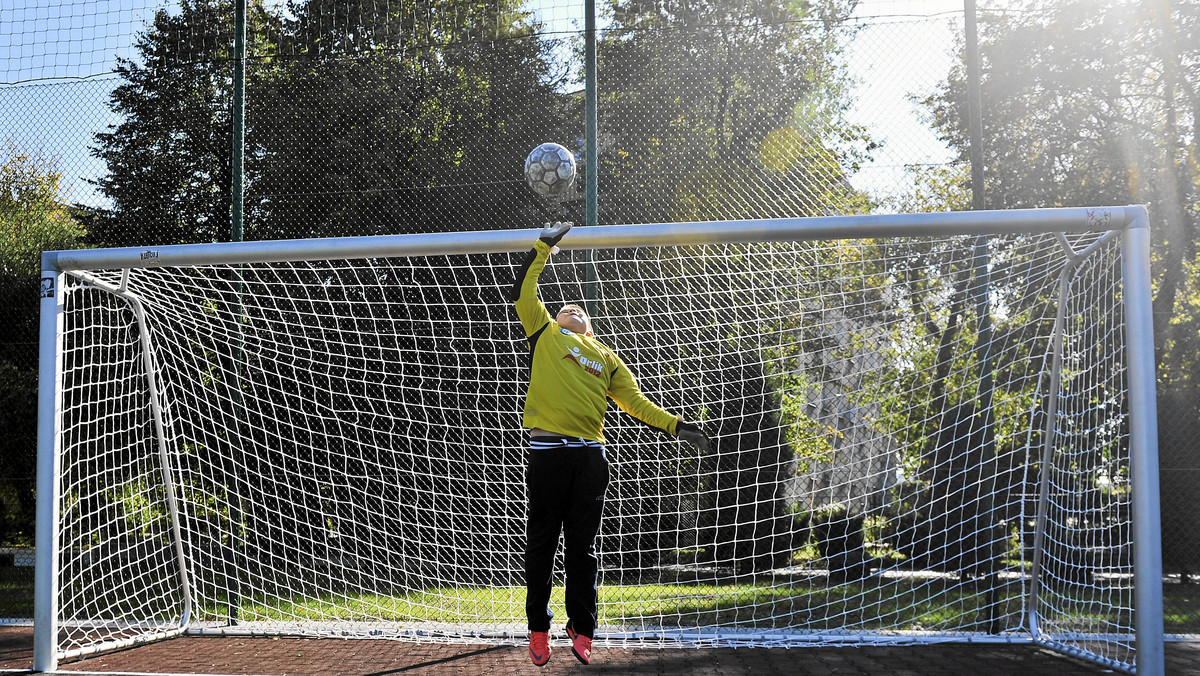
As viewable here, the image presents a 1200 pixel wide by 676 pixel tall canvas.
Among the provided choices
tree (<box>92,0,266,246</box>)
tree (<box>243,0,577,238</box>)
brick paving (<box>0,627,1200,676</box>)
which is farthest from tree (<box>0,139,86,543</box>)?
brick paving (<box>0,627,1200,676</box>)

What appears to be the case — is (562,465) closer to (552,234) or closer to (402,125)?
(552,234)

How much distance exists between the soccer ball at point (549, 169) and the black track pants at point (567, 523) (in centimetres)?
171

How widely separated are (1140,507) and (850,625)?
92.1 inches

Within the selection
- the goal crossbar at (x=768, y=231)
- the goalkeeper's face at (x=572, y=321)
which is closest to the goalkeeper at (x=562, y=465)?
the goalkeeper's face at (x=572, y=321)

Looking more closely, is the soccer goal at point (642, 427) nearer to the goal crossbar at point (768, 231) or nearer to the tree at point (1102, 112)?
the goal crossbar at point (768, 231)

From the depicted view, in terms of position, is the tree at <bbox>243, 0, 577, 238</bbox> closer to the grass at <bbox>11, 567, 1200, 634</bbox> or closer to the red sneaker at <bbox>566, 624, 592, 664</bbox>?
the grass at <bbox>11, 567, 1200, 634</bbox>

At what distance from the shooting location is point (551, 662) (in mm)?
5172

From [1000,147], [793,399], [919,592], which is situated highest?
[1000,147]

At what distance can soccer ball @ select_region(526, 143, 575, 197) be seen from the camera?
5.14 m

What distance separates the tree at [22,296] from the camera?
25.6 ft

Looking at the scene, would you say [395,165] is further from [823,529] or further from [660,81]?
[823,529]

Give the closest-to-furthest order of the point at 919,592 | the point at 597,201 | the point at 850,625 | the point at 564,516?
the point at 564,516
the point at 850,625
the point at 597,201
the point at 919,592

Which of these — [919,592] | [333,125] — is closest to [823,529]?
[919,592]

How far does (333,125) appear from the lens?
7.62m
